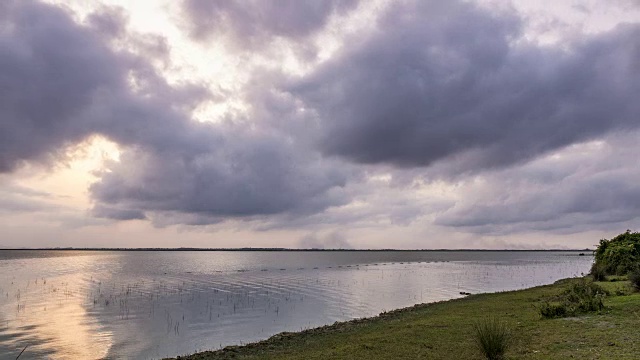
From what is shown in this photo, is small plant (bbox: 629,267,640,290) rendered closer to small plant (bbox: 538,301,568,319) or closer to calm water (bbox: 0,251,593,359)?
small plant (bbox: 538,301,568,319)

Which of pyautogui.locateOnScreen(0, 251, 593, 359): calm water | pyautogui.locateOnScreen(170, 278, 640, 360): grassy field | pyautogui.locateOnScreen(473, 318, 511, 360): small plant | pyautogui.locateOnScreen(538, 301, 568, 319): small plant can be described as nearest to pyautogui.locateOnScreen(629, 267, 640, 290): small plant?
pyautogui.locateOnScreen(170, 278, 640, 360): grassy field

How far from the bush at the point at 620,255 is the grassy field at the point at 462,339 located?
2274 cm

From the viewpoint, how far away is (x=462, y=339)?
2098cm

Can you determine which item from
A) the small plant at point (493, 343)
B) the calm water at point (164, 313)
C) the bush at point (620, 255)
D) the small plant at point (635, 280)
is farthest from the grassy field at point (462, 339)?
the bush at point (620, 255)

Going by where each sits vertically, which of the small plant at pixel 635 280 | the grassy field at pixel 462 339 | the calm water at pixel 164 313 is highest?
the small plant at pixel 635 280

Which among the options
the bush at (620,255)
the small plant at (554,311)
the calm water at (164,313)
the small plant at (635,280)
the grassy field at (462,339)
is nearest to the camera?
the grassy field at (462,339)

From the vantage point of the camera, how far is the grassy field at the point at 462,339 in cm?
1622

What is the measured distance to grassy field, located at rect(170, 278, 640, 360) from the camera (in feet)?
53.2

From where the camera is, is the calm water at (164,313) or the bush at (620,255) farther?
the bush at (620,255)

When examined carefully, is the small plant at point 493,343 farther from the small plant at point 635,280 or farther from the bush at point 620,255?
the bush at point 620,255

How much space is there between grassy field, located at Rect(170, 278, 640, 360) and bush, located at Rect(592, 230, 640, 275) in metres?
22.7

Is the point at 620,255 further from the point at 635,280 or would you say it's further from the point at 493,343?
the point at 493,343

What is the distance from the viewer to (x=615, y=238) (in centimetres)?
5878

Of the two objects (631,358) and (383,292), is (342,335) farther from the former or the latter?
(383,292)
